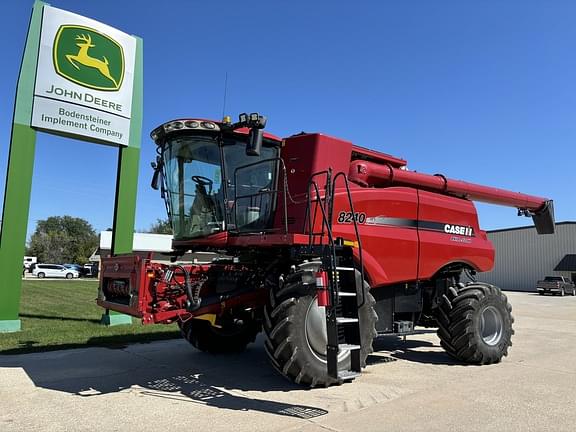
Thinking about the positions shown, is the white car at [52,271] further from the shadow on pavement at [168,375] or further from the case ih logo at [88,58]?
the shadow on pavement at [168,375]

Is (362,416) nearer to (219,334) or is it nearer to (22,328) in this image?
(219,334)

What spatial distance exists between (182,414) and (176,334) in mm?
6231

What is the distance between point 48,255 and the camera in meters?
87.7

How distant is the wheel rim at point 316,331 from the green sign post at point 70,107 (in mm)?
7793

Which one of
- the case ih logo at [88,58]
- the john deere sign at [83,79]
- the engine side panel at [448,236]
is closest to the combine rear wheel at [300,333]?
the engine side panel at [448,236]

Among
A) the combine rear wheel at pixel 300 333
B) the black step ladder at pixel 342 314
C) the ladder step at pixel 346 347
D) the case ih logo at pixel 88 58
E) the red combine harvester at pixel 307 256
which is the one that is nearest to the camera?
the black step ladder at pixel 342 314

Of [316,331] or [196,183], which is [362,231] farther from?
[196,183]

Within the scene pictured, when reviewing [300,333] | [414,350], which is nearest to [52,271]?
[414,350]

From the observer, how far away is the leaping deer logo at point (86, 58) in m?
11.7

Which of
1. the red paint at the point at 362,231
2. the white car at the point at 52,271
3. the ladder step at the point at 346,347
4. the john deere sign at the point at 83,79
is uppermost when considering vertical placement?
the john deere sign at the point at 83,79

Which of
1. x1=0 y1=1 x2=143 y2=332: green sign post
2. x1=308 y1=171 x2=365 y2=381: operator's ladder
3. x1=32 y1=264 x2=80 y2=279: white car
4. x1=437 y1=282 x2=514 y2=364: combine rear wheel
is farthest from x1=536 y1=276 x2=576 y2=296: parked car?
x1=32 y1=264 x2=80 y2=279: white car

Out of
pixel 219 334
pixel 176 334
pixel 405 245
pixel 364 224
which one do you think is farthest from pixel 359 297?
pixel 176 334

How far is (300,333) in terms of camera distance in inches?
228

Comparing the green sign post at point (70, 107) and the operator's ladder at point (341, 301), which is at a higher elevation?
the green sign post at point (70, 107)
